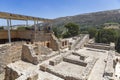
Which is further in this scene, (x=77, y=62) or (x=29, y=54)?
(x=29, y=54)

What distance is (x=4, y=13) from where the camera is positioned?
35.7 feet

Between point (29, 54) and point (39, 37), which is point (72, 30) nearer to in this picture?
point (39, 37)

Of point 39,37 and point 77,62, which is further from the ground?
point 39,37

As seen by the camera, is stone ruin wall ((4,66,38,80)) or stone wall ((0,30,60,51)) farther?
stone wall ((0,30,60,51))

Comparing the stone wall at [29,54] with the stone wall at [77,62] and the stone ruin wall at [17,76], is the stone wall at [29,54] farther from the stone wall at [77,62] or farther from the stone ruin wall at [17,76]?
the stone wall at [77,62]

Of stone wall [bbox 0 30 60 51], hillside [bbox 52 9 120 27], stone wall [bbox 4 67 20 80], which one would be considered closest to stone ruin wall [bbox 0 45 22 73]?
stone wall [bbox 4 67 20 80]

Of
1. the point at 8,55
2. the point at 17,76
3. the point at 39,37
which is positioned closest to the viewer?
the point at 17,76

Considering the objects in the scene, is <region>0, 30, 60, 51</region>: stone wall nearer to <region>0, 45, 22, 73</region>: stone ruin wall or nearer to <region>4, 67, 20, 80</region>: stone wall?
<region>0, 45, 22, 73</region>: stone ruin wall

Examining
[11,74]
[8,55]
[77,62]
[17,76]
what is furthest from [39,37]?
[17,76]

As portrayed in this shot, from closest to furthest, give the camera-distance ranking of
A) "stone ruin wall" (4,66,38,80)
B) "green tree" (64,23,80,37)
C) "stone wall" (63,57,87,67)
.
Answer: "stone ruin wall" (4,66,38,80)
"stone wall" (63,57,87,67)
"green tree" (64,23,80,37)

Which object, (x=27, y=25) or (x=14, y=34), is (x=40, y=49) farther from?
(x=27, y=25)

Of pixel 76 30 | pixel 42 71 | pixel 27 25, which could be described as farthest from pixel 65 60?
pixel 76 30

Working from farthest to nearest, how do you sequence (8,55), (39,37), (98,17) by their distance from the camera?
(98,17), (39,37), (8,55)

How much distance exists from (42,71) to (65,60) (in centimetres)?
301
